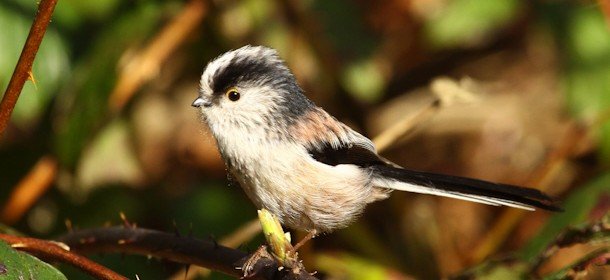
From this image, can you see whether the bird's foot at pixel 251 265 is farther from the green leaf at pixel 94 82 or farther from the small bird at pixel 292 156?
the green leaf at pixel 94 82

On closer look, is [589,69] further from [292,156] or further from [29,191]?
[29,191]

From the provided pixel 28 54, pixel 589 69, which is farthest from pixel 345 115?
pixel 28 54

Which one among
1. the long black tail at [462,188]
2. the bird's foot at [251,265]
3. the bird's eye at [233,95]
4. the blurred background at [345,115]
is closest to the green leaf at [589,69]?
the blurred background at [345,115]

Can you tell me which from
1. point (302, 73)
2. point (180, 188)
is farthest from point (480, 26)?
point (180, 188)

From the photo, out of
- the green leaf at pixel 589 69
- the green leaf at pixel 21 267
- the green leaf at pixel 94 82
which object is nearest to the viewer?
the green leaf at pixel 21 267

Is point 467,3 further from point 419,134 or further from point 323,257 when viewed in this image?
point 419,134

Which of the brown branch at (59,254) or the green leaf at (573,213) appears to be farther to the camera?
the green leaf at (573,213)
